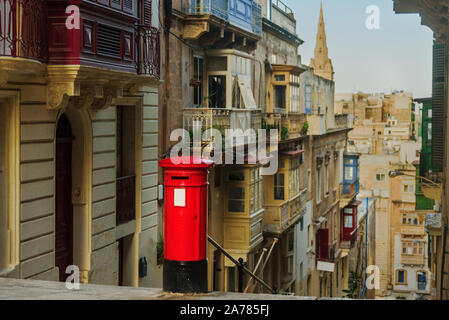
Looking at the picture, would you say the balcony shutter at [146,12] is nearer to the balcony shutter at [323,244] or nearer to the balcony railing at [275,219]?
the balcony railing at [275,219]

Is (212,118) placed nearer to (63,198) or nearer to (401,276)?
(63,198)

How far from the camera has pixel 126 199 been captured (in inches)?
497

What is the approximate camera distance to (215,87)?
18484 millimetres

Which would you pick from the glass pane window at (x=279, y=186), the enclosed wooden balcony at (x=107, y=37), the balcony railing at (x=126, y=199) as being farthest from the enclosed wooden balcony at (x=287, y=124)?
the enclosed wooden balcony at (x=107, y=37)

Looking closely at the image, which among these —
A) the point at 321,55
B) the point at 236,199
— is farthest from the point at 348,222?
the point at 321,55

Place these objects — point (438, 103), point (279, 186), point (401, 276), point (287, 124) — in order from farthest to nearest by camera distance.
A: point (401, 276) < point (279, 186) < point (287, 124) < point (438, 103)

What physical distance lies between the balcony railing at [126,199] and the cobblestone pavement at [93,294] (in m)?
4.83

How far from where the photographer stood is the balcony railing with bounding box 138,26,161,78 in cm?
1170

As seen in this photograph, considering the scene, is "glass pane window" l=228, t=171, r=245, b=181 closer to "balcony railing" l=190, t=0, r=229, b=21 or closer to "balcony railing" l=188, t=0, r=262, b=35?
"balcony railing" l=188, t=0, r=262, b=35

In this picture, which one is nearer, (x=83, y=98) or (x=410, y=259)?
(x=83, y=98)

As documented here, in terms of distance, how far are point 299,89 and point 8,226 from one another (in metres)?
20.4

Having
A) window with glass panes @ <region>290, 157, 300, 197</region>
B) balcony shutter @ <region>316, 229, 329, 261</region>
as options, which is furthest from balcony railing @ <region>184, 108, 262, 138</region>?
balcony shutter @ <region>316, 229, 329, 261</region>

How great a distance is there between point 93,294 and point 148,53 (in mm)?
6078

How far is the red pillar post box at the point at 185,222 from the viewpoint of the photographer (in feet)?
21.8
